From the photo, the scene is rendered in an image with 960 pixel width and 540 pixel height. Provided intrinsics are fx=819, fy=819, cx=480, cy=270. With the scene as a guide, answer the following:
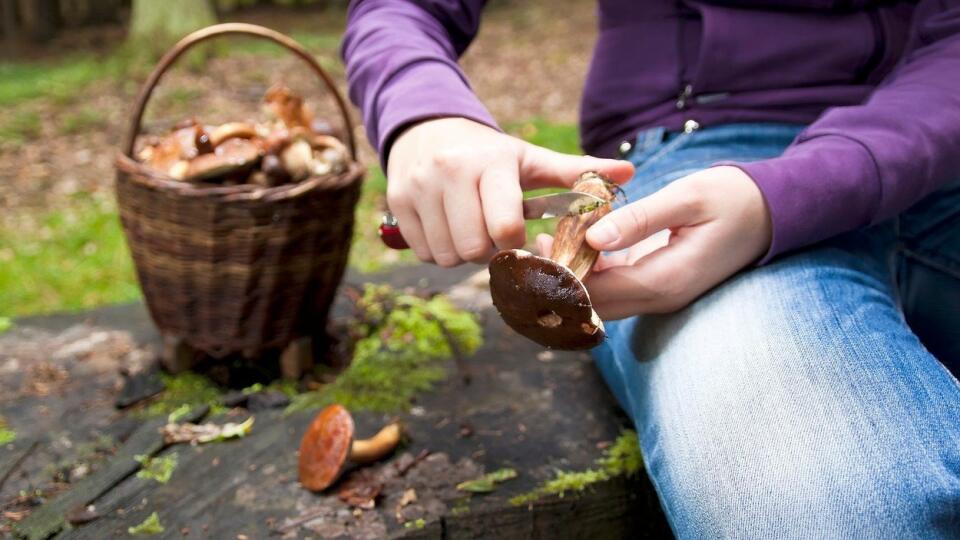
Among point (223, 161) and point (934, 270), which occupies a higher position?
point (934, 270)

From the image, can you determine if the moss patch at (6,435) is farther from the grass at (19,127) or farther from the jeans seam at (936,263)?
the grass at (19,127)

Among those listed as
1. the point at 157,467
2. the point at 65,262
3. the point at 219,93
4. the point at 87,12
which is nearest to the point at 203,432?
the point at 157,467

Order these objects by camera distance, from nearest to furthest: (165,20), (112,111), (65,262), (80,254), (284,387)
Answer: (284,387) → (65,262) → (80,254) → (112,111) → (165,20)

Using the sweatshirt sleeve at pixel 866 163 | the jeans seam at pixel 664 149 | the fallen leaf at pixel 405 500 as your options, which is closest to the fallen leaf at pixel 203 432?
the fallen leaf at pixel 405 500

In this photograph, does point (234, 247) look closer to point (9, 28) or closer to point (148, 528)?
point (148, 528)

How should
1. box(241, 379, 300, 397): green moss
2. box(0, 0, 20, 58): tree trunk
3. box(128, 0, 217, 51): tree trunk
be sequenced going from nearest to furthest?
box(241, 379, 300, 397): green moss → box(128, 0, 217, 51): tree trunk → box(0, 0, 20, 58): tree trunk

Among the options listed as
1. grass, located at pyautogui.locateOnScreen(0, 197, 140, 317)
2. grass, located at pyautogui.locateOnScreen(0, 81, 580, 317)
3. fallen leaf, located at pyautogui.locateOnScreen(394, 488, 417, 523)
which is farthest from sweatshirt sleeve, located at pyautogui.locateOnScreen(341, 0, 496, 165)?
grass, located at pyautogui.locateOnScreen(0, 197, 140, 317)

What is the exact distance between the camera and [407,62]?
1276 mm

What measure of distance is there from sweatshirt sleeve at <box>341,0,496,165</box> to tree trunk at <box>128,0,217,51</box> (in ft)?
19.3

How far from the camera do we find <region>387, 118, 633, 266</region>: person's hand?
1.03m

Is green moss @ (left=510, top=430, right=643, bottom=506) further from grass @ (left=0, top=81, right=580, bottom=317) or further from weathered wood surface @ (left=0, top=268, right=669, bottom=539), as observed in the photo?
grass @ (left=0, top=81, right=580, bottom=317)

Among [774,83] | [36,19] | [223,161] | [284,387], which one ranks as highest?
[774,83]

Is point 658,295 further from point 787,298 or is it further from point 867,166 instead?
point 867,166

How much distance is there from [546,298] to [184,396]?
4.11 feet
